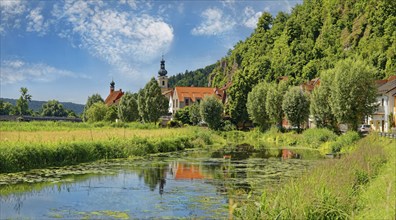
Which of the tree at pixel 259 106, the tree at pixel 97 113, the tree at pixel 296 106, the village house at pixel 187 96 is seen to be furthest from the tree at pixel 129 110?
the tree at pixel 296 106

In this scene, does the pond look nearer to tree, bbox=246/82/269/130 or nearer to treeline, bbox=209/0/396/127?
tree, bbox=246/82/269/130

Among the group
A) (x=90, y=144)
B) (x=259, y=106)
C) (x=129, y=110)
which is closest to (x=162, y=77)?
(x=129, y=110)

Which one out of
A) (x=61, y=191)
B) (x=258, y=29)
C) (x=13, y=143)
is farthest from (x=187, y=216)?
(x=258, y=29)

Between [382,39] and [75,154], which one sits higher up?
[382,39]

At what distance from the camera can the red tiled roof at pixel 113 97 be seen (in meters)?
162

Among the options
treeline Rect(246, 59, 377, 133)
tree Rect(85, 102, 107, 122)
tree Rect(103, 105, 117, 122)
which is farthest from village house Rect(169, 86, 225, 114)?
treeline Rect(246, 59, 377, 133)

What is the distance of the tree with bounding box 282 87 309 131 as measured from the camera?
66.9 metres

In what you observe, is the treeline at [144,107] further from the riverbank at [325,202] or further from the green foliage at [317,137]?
the riverbank at [325,202]

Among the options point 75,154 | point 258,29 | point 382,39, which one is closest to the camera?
point 75,154

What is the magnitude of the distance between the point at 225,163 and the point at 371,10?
302 feet

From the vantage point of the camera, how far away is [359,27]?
114438mm

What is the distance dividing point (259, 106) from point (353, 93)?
96.1 ft

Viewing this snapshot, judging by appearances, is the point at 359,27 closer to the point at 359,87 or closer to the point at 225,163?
the point at 359,87

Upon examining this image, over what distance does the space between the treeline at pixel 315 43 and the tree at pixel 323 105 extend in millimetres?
22702
